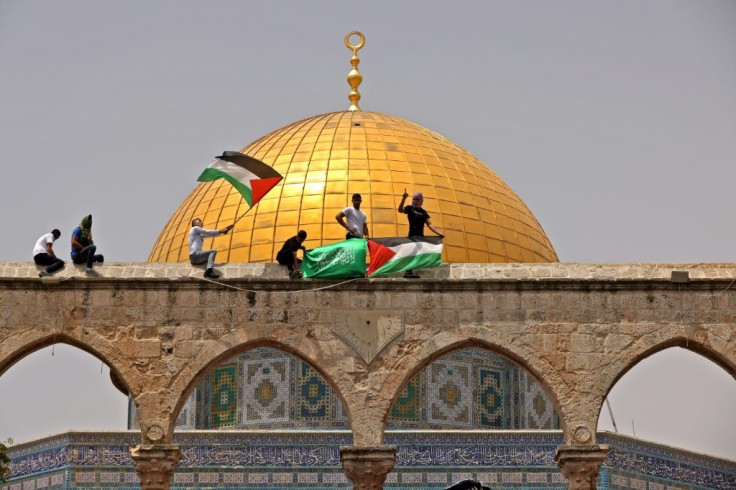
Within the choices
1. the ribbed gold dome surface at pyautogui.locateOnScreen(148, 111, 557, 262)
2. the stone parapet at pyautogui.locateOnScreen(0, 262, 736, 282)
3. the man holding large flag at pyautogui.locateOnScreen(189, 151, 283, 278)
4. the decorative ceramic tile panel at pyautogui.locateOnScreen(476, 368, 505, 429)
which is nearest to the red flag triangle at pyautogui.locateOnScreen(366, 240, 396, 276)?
the stone parapet at pyautogui.locateOnScreen(0, 262, 736, 282)

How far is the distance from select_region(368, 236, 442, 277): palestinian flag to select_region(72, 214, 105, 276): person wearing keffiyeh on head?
2.57 m

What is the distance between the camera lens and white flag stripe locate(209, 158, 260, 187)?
20.6 metres

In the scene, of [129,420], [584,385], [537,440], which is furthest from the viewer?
[129,420]

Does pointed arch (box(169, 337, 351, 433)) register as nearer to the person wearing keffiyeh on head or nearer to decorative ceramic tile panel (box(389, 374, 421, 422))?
the person wearing keffiyeh on head

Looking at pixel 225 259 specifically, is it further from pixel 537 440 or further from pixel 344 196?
pixel 537 440

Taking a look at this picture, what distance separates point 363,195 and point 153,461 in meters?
8.85

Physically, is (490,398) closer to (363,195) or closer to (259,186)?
(363,195)

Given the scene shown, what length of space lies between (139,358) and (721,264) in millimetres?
5504

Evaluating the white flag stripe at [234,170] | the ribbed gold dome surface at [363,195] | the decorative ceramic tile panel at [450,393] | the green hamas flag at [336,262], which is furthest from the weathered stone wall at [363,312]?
the decorative ceramic tile panel at [450,393]

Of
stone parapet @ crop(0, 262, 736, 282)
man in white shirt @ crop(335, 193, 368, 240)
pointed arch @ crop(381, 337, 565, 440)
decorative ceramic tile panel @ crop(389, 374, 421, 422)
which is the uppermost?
man in white shirt @ crop(335, 193, 368, 240)

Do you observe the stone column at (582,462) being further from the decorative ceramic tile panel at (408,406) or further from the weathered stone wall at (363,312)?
the decorative ceramic tile panel at (408,406)

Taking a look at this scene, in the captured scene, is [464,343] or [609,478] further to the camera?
[609,478]

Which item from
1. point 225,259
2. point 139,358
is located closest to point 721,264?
point 139,358

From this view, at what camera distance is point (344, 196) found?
27.1m
